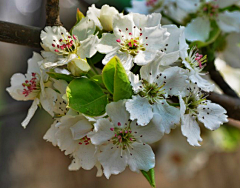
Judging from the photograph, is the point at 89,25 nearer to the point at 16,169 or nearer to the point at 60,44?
the point at 60,44

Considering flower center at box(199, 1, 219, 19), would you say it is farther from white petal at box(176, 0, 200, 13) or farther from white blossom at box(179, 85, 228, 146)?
white blossom at box(179, 85, 228, 146)

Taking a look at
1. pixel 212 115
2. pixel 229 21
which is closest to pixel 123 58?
pixel 212 115

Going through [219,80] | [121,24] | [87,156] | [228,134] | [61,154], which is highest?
[121,24]

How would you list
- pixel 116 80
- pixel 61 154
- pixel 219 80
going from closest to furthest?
1. pixel 116 80
2. pixel 219 80
3. pixel 61 154

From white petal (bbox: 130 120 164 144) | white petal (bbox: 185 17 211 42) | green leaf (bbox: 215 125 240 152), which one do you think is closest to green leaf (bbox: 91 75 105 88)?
white petal (bbox: 130 120 164 144)

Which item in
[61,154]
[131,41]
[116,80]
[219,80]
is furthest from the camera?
[61,154]

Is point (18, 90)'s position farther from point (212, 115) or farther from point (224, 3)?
point (224, 3)

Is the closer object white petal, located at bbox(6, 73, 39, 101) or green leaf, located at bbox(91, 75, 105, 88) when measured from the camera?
green leaf, located at bbox(91, 75, 105, 88)

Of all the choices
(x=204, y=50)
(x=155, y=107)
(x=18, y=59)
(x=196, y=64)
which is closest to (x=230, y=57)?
(x=204, y=50)
